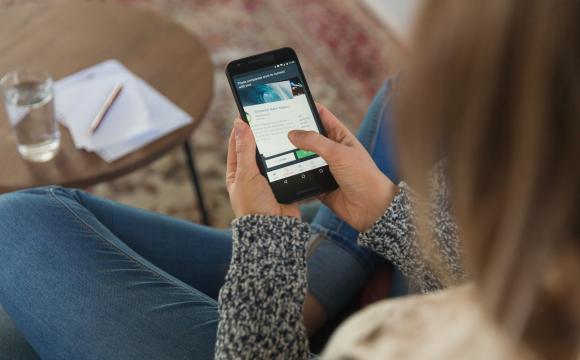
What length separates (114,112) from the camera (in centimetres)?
123

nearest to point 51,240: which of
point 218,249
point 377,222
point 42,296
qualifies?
point 42,296

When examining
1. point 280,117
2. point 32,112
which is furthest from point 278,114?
point 32,112

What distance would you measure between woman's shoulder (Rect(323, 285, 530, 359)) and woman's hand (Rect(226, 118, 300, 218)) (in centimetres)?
33

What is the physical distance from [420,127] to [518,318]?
14cm

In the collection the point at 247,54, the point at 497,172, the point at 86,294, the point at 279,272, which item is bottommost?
the point at 247,54

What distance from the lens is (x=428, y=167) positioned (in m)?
0.42

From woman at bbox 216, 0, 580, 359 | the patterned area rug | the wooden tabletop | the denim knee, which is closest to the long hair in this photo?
woman at bbox 216, 0, 580, 359

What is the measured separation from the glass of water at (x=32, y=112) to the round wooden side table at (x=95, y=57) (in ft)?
0.08

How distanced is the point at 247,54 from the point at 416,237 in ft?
4.54

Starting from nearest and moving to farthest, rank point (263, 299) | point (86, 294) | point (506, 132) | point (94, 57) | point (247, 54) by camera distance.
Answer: point (506, 132) < point (263, 299) < point (86, 294) < point (94, 57) < point (247, 54)

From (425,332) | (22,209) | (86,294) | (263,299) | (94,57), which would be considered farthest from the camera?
(94,57)

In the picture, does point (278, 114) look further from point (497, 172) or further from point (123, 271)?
point (497, 172)

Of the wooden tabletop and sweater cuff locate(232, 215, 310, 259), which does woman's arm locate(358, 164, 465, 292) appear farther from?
the wooden tabletop

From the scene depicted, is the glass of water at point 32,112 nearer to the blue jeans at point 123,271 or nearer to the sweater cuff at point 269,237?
the blue jeans at point 123,271
